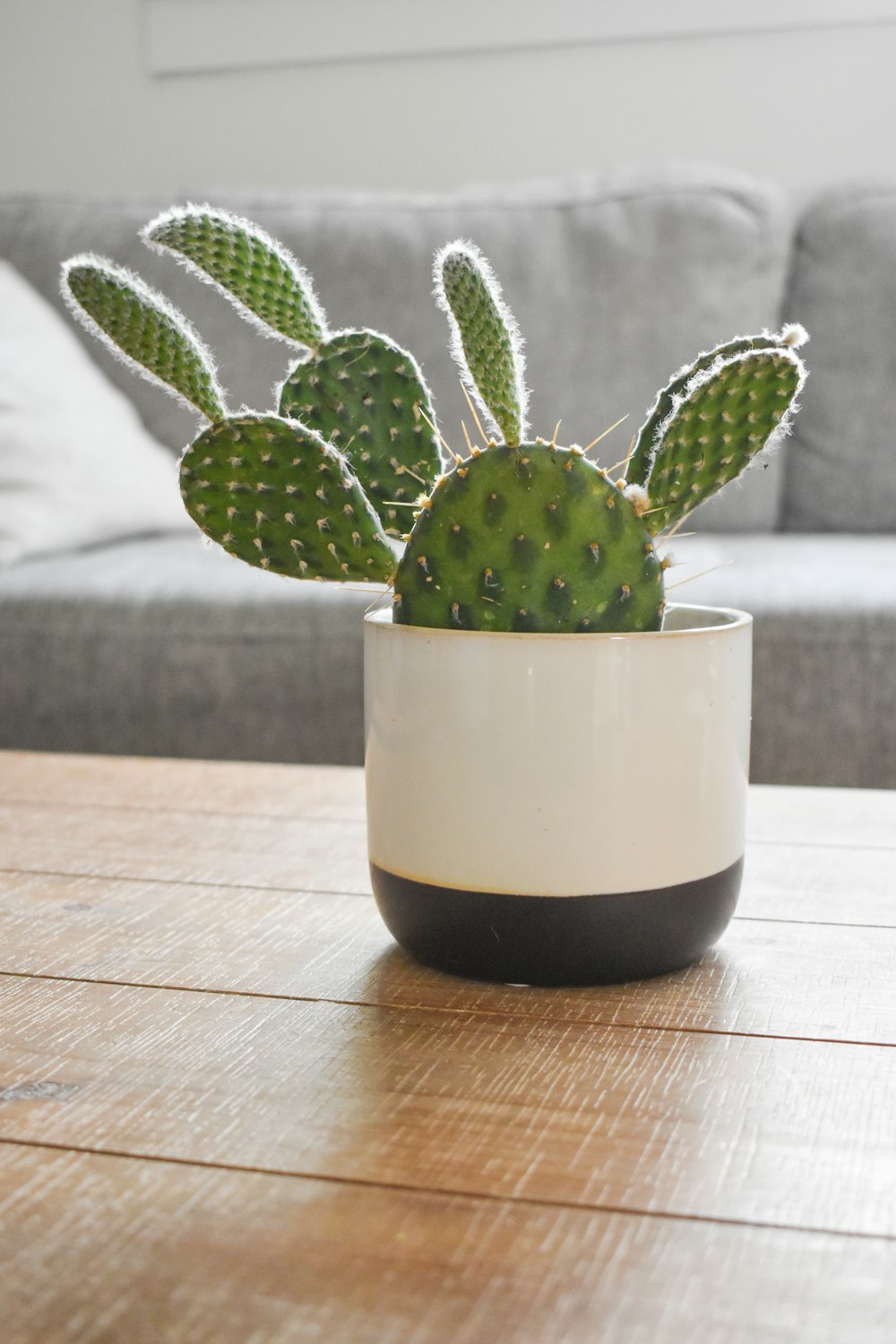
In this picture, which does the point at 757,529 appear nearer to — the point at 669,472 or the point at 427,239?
the point at 427,239

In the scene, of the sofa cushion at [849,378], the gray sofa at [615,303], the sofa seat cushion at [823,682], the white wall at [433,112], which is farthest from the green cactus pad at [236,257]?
the white wall at [433,112]

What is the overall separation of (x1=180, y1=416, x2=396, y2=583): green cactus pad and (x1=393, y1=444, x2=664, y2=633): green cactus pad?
0.08 ft

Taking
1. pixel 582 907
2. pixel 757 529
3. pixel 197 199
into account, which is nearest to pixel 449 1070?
pixel 582 907

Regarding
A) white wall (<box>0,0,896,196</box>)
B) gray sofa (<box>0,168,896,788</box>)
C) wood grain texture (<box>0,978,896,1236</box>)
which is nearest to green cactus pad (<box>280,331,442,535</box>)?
wood grain texture (<box>0,978,896,1236</box>)

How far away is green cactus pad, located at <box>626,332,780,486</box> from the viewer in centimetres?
54

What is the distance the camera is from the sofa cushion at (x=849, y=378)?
2.05 meters

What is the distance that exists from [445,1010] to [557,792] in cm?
9

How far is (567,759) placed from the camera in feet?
1.71

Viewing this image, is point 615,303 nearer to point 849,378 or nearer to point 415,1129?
point 849,378

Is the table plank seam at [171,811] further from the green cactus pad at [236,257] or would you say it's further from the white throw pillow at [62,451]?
the white throw pillow at [62,451]

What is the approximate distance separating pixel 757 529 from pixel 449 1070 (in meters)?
1.74

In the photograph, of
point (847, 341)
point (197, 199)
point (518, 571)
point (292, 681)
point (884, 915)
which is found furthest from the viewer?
point (197, 199)

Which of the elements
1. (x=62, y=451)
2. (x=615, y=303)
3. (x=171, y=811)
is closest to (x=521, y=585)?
(x=171, y=811)

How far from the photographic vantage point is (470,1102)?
435mm
